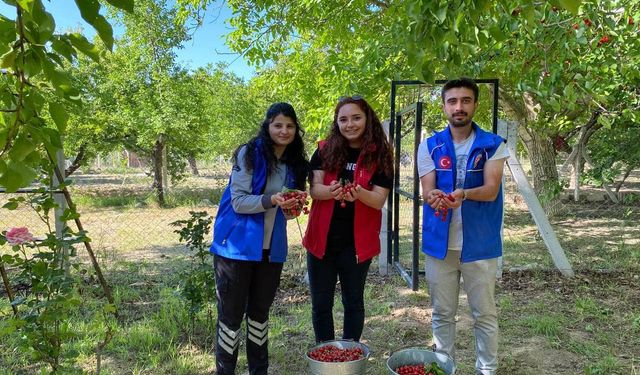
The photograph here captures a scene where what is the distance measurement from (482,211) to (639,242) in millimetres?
6304

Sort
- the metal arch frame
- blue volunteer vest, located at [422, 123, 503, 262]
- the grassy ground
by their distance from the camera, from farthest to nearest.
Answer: the metal arch frame, the grassy ground, blue volunteer vest, located at [422, 123, 503, 262]

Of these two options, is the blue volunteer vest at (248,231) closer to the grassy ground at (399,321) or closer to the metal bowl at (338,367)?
the metal bowl at (338,367)

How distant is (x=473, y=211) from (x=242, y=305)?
1.36 m

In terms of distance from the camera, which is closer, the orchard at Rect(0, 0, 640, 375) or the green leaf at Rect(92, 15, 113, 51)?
the green leaf at Rect(92, 15, 113, 51)

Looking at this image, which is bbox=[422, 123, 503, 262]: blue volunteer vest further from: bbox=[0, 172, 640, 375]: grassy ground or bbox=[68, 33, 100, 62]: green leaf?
bbox=[68, 33, 100, 62]: green leaf

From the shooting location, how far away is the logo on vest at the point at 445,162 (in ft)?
8.40

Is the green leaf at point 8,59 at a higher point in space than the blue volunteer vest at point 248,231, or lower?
higher

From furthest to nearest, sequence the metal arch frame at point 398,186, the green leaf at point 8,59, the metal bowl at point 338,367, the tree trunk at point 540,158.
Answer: the tree trunk at point 540,158 → the metal arch frame at point 398,186 → the metal bowl at point 338,367 → the green leaf at point 8,59

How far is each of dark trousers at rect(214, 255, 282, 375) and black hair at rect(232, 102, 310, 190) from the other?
509 millimetres

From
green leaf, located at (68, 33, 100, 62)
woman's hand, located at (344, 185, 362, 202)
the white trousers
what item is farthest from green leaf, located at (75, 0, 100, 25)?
the white trousers

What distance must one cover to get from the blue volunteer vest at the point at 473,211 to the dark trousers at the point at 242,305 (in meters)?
0.92

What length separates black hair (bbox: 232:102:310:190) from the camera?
2473 mm

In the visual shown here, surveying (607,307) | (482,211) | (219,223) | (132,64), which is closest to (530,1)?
(482,211)

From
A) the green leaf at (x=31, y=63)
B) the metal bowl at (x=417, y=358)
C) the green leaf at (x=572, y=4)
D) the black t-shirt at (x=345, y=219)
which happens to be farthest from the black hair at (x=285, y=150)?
the green leaf at (x=572, y=4)
